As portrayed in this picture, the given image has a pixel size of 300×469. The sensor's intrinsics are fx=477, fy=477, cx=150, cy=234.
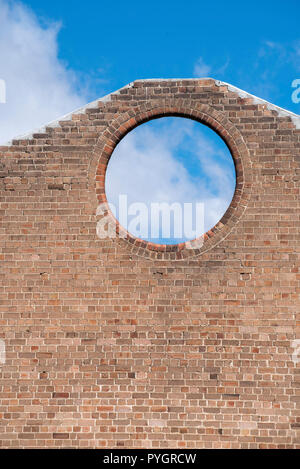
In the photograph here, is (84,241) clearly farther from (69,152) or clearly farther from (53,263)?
(69,152)

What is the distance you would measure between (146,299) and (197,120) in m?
2.68

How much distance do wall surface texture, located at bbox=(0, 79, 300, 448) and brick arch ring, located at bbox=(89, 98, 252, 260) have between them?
2 centimetres

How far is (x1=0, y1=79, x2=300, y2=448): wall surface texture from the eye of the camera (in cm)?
620

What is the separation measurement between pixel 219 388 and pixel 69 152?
3847 millimetres

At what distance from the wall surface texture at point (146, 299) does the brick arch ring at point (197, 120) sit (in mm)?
20

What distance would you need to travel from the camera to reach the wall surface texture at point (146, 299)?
6.20m

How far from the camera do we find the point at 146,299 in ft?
21.1

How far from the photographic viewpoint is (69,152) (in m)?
6.86

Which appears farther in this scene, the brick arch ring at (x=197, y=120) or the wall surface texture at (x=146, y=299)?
the brick arch ring at (x=197, y=120)

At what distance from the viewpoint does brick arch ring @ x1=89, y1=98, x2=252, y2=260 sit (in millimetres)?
6570

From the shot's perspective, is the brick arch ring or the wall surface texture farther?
the brick arch ring

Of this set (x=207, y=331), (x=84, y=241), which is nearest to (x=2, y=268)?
(x=84, y=241)
